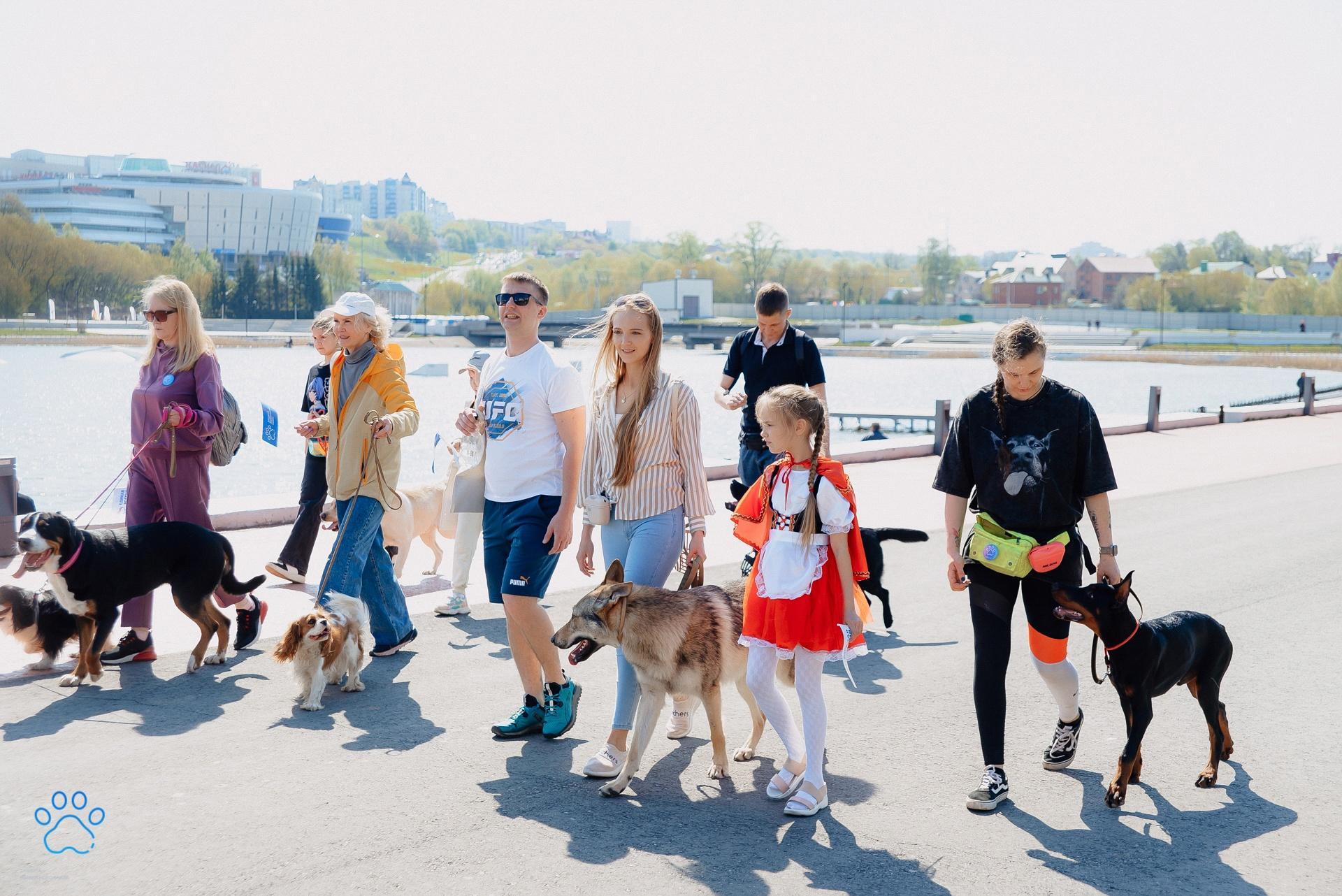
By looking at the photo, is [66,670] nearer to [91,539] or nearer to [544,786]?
[91,539]

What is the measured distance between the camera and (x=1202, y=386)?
68875 mm

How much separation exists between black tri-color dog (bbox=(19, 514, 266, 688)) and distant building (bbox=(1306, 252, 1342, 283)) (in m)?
202

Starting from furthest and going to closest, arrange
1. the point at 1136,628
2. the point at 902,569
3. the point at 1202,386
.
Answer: the point at 1202,386, the point at 902,569, the point at 1136,628

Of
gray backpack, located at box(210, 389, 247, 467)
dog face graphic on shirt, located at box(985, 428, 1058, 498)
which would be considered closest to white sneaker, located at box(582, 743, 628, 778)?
dog face graphic on shirt, located at box(985, 428, 1058, 498)

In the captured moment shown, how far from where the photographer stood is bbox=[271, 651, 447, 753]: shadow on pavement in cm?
535

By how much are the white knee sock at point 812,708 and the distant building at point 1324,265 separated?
202304 mm

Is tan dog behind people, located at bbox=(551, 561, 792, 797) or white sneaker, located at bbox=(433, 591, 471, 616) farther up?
tan dog behind people, located at bbox=(551, 561, 792, 797)

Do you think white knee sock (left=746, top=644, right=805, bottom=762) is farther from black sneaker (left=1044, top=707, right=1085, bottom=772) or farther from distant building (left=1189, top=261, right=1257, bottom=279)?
distant building (left=1189, top=261, right=1257, bottom=279)

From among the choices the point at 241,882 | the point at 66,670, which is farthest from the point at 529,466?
the point at 66,670

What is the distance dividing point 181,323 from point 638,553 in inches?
133

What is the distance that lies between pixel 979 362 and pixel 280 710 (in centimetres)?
9994

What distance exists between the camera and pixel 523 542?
16.8 ft

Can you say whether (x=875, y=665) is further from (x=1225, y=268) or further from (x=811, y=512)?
(x=1225, y=268)

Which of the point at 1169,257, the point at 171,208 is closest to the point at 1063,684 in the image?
the point at 171,208
